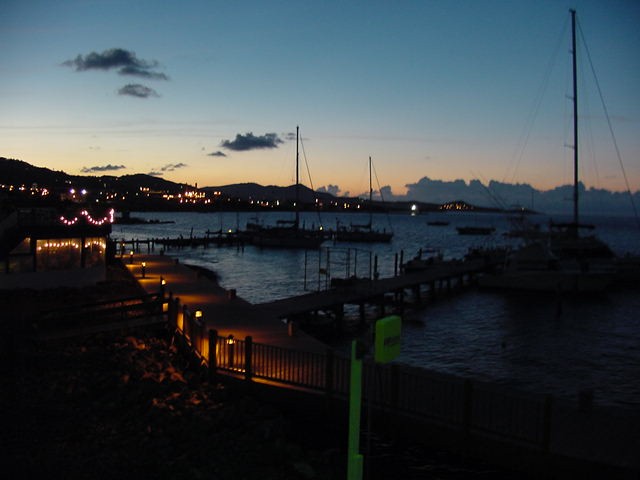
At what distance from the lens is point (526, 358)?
83.7 ft

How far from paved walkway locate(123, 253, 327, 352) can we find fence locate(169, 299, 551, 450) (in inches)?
82.5

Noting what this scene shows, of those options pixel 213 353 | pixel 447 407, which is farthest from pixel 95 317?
pixel 447 407

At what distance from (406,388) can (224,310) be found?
11712 mm

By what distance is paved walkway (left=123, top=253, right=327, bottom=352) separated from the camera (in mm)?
18766

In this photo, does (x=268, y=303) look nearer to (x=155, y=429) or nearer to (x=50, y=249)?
(x=50, y=249)

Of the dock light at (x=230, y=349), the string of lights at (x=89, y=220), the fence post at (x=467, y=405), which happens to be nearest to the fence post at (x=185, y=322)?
the dock light at (x=230, y=349)

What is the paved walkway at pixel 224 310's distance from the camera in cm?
1877

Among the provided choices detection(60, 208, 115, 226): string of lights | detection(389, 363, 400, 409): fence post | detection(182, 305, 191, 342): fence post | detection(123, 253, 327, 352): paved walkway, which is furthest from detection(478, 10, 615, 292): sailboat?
detection(389, 363, 400, 409): fence post

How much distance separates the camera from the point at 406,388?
44.5 ft

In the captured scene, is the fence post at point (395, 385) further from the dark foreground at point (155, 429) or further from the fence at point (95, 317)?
the fence at point (95, 317)

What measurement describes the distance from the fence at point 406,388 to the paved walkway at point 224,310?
2094mm

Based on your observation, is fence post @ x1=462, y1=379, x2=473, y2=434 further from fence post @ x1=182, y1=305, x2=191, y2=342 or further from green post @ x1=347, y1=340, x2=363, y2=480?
fence post @ x1=182, y1=305, x2=191, y2=342

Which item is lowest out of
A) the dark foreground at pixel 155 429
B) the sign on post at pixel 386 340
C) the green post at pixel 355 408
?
the dark foreground at pixel 155 429

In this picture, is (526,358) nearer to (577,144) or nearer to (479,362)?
(479,362)
